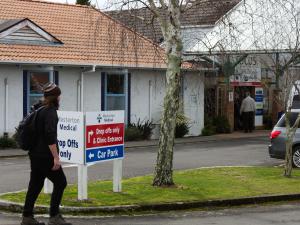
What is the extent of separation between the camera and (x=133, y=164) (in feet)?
57.9

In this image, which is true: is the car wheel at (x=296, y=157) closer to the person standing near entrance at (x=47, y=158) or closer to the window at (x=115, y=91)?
the person standing near entrance at (x=47, y=158)

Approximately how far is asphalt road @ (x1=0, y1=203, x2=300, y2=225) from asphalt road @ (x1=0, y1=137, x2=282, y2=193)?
11.1 ft

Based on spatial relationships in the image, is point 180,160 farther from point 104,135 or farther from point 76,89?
point 104,135

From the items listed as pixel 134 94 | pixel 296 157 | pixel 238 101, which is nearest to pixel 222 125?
pixel 238 101

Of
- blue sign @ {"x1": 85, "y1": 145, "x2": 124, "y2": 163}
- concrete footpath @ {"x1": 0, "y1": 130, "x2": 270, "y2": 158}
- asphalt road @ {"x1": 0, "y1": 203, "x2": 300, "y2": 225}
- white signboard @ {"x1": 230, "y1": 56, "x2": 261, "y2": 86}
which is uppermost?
white signboard @ {"x1": 230, "y1": 56, "x2": 261, "y2": 86}

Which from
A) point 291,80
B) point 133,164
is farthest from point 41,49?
point 291,80

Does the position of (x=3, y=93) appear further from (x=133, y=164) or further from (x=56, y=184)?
(x=56, y=184)

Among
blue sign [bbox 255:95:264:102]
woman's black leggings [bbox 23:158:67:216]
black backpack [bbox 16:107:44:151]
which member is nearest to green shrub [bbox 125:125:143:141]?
blue sign [bbox 255:95:264:102]

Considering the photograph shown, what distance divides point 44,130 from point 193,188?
4184 mm

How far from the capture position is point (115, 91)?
1046 inches

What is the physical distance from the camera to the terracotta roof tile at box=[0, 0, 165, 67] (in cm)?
2319

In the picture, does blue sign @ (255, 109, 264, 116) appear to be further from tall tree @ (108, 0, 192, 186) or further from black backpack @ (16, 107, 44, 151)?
black backpack @ (16, 107, 44, 151)

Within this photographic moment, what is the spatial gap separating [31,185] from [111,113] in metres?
2.52

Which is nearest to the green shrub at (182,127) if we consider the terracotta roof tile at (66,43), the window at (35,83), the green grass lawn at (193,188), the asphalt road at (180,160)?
the asphalt road at (180,160)
